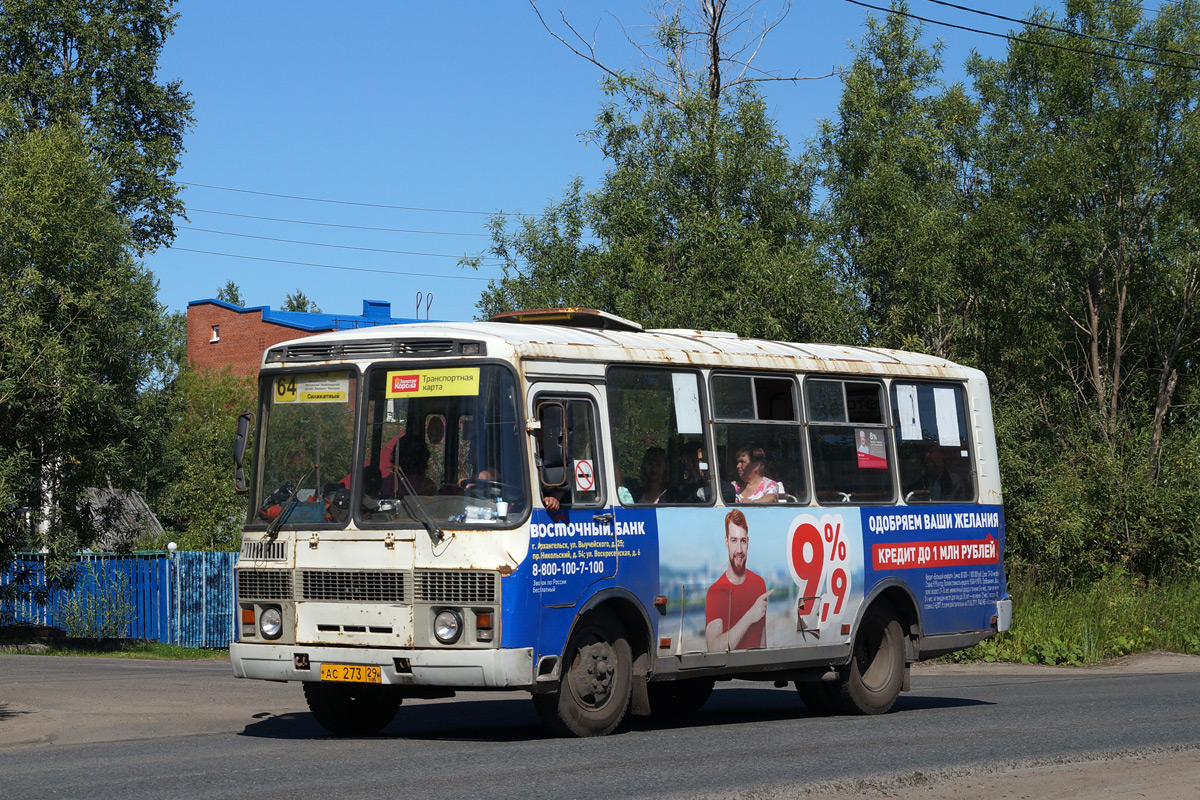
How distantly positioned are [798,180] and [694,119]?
267 cm

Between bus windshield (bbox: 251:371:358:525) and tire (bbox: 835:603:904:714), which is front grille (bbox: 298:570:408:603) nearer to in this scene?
bus windshield (bbox: 251:371:358:525)

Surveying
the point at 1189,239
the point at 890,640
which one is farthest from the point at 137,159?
the point at 890,640

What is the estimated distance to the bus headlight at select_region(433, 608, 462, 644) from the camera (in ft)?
32.5

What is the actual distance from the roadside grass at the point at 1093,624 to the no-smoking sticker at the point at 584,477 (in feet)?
43.3

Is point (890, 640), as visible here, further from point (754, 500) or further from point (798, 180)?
point (798, 180)

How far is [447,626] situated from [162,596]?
2173 cm

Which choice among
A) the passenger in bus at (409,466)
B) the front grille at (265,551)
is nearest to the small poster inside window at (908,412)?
the passenger in bus at (409,466)

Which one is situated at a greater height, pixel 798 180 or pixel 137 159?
pixel 137 159

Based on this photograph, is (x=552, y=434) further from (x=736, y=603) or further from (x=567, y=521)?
(x=736, y=603)

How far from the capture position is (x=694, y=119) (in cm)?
2878

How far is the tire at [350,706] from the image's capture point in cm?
1122

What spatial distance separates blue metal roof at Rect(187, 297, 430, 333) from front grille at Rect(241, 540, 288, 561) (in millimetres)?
58366

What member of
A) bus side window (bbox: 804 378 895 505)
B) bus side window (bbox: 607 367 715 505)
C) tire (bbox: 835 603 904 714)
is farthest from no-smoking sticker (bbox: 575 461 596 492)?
tire (bbox: 835 603 904 714)

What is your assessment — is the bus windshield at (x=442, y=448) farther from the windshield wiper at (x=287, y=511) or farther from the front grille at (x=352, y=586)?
the windshield wiper at (x=287, y=511)
